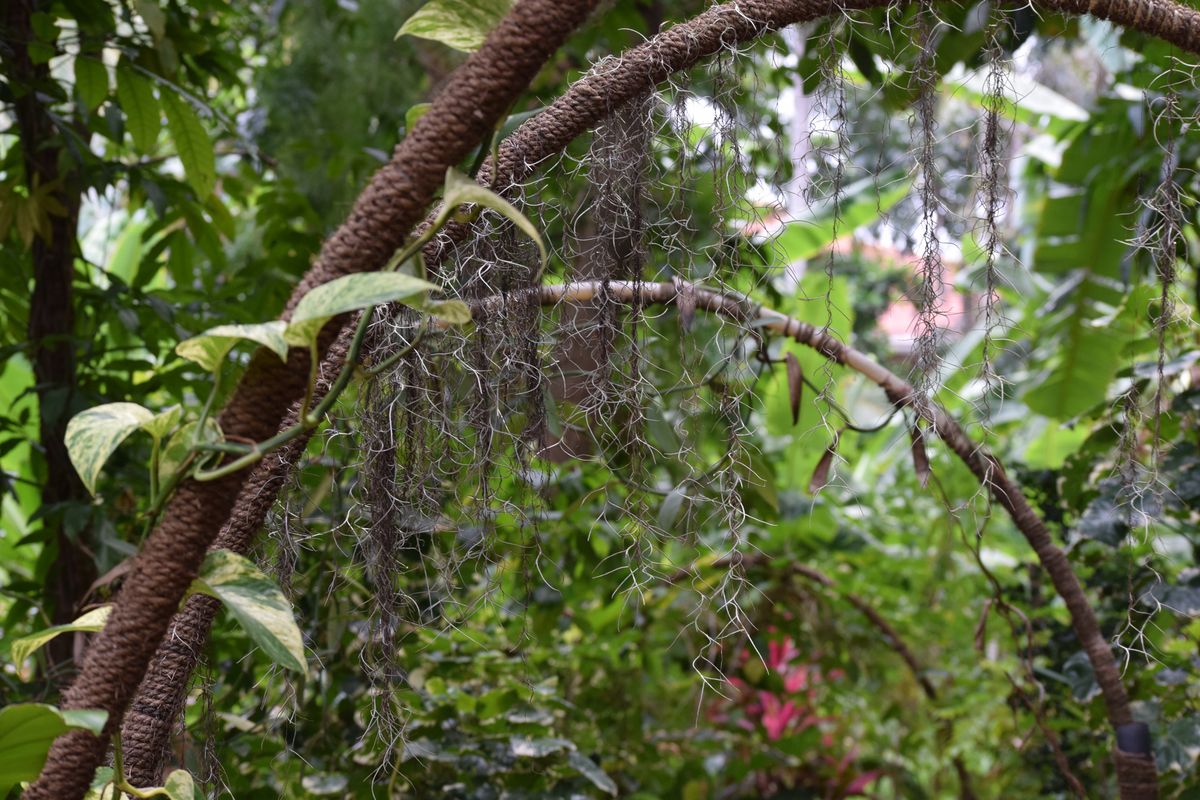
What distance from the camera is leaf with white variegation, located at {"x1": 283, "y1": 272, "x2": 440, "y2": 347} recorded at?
438 mm

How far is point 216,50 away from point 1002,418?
6.75 ft

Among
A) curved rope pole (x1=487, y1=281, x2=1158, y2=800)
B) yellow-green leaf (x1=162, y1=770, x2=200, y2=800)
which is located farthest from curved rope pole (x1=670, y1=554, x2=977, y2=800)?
yellow-green leaf (x1=162, y1=770, x2=200, y2=800)

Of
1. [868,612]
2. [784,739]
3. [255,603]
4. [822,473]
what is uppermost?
[822,473]

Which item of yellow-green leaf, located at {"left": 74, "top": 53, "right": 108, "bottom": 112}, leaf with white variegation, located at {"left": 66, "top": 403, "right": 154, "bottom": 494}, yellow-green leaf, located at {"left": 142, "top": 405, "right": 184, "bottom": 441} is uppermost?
yellow-green leaf, located at {"left": 74, "top": 53, "right": 108, "bottom": 112}

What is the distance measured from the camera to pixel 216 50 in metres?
1.22

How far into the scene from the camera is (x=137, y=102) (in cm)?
108

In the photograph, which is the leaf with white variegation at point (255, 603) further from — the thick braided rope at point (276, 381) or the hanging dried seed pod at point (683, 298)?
the hanging dried seed pod at point (683, 298)

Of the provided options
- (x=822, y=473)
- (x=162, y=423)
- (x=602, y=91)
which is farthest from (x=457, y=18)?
(x=822, y=473)

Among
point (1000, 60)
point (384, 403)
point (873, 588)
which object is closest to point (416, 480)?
point (384, 403)

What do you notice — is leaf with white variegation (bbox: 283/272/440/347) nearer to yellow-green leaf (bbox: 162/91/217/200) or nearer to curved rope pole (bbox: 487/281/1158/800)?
curved rope pole (bbox: 487/281/1158/800)

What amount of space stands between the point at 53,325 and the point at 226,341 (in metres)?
0.78

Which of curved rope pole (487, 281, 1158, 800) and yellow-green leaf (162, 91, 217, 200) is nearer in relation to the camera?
curved rope pole (487, 281, 1158, 800)

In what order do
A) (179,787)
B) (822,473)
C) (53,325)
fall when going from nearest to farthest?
(179,787)
(822,473)
(53,325)

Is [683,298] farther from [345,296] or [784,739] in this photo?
[784,739]
